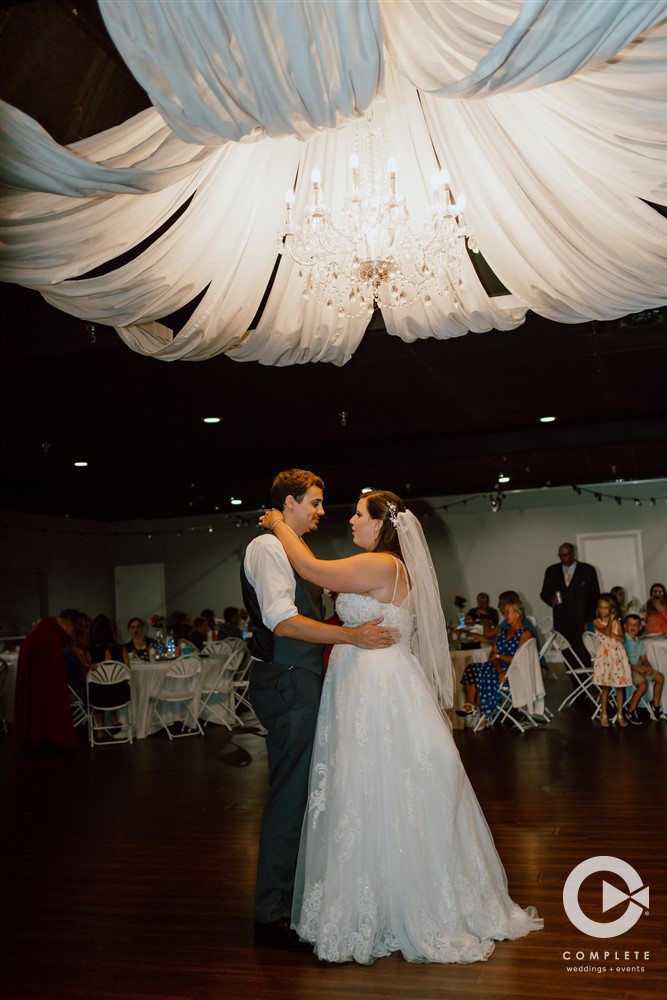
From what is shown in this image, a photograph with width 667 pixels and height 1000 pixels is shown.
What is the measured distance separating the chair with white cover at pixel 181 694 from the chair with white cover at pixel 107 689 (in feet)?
1.04

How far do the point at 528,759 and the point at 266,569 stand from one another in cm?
435

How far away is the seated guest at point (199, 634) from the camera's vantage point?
12062 millimetres

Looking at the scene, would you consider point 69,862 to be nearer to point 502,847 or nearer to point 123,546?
point 502,847

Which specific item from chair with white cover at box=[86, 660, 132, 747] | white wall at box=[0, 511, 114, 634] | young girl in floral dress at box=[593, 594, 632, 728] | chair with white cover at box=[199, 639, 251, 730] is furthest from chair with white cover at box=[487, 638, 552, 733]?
white wall at box=[0, 511, 114, 634]

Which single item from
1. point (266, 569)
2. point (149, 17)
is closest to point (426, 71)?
point (149, 17)

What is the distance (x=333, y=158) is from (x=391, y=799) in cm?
245

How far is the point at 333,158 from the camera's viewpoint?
11.8 feet

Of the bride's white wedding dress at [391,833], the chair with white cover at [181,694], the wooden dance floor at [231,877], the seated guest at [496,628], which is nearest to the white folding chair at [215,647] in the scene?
the chair with white cover at [181,694]

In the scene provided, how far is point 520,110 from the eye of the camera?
312cm

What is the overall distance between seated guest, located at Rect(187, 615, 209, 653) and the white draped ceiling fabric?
7709 millimetres

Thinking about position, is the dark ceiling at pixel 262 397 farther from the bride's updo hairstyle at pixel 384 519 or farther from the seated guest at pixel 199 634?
the seated guest at pixel 199 634

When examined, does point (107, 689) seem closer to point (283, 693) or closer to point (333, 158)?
point (283, 693)

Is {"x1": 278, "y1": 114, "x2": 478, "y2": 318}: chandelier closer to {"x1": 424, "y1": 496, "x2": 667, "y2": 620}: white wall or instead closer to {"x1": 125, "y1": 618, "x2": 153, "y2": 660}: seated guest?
{"x1": 125, "y1": 618, "x2": 153, "y2": 660}: seated guest

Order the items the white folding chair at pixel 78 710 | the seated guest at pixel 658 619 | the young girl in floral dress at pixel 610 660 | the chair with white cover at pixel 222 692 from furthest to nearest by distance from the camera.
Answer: the white folding chair at pixel 78 710 → the chair with white cover at pixel 222 692 → the seated guest at pixel 658 619 → the young girl in floral dress at pixel 610 660
